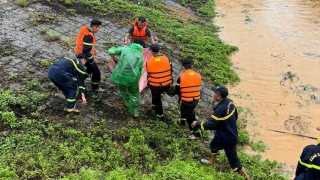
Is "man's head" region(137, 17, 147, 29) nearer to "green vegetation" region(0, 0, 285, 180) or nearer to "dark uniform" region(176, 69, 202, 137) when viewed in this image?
"green vegetation" region(0, 0, 285, 180)

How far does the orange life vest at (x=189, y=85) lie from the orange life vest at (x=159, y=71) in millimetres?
355

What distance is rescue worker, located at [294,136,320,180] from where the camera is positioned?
14.4 feet

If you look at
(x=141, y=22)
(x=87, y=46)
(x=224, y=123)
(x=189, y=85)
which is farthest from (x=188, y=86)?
(x=141, y=22)

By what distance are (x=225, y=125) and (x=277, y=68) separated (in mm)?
6235

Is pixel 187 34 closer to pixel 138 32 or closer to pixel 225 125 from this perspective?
pixel 138 32

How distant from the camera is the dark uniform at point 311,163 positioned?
4398mm

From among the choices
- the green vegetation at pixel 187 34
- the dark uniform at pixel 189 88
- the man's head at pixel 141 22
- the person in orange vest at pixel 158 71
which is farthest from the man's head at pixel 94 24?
the green vegetation at pixel 187 34

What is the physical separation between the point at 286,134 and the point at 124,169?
4233mm

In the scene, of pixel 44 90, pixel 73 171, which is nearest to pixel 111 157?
pixel 73 171

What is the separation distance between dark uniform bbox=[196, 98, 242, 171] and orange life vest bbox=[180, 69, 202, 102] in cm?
75

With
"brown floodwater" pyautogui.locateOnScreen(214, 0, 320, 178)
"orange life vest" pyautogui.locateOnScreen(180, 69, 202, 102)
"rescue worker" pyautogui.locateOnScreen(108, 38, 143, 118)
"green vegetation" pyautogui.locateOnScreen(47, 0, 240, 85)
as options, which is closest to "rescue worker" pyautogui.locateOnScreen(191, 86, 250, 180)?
"orange life vest" pyautogui.locateOnScreen(180, 69, 202, 102)

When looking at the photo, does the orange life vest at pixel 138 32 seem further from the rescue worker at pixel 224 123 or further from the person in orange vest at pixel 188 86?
the rescue worker at pixel 224 123

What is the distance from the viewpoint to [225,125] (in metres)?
5.43

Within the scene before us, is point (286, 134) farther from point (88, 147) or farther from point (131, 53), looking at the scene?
point (88, 147)
